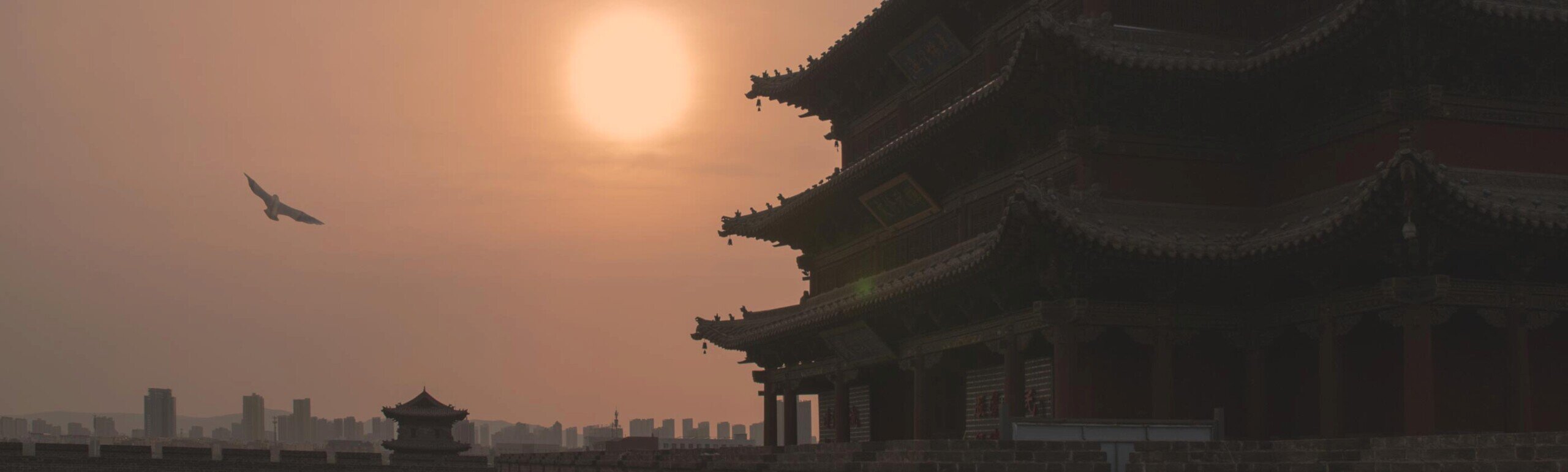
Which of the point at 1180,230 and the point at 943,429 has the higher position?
the point at 1180,230

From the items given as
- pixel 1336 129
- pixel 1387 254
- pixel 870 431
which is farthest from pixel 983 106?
pixel 870 431

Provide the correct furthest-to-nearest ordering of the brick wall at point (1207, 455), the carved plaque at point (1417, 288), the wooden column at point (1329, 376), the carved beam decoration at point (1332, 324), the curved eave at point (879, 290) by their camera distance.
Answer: the curved eave at point (879, 290) < the wooden column at point (1329, 376) < the carved beam decoration at point (1332, 324) < the carved plaque at point (1417, 288) < the brick wall at point (1207, 455)

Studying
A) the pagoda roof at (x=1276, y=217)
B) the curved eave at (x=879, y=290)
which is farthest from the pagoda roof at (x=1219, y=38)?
the curved eave at (x=879, y=290)

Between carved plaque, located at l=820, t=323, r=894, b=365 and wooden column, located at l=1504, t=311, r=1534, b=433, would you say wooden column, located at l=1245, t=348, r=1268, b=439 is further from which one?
carved plaque, located at l=820, t=323, r=894, b=365

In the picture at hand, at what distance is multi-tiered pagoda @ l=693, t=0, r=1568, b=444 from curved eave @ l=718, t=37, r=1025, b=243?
0.12m

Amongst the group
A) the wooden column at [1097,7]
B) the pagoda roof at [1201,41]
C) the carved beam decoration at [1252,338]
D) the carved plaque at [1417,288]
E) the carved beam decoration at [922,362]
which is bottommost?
the carved beam decoration at [922,362]

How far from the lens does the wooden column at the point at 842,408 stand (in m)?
32.3

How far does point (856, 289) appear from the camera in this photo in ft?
105

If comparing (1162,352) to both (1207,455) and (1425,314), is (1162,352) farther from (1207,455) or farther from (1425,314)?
(1207,455)

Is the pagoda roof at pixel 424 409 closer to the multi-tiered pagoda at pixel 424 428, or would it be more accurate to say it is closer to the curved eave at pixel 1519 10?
the multi-tiered pagoda at pixel 424 428

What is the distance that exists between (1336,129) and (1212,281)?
2.79 m

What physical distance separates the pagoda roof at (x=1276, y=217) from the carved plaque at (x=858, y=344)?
7.11ft

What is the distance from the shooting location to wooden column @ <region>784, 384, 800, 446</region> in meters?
36.3

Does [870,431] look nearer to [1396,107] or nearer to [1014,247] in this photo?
[1014,247]
